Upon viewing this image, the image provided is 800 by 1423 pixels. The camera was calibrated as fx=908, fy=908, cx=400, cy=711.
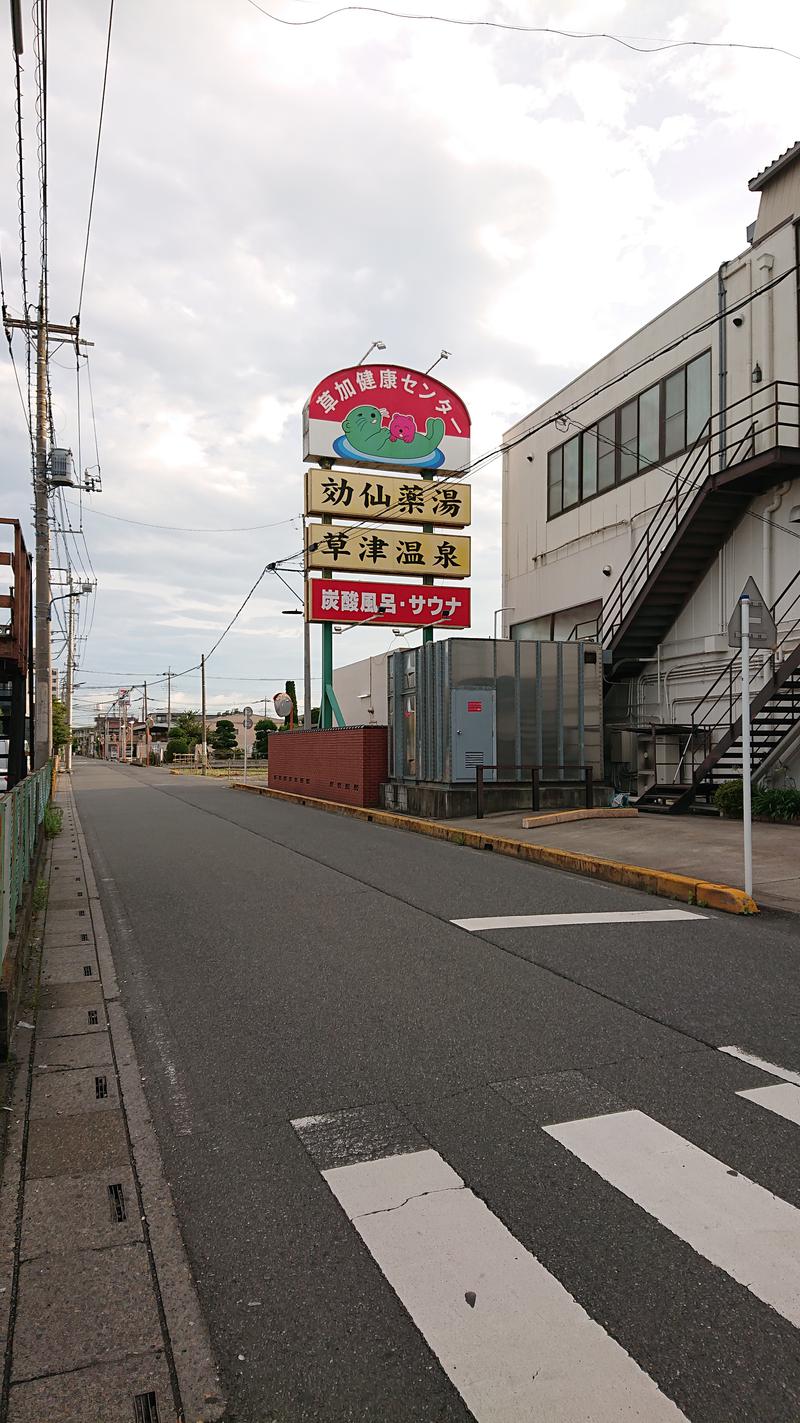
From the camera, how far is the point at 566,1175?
3.38m

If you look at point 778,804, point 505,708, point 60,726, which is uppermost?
point 60,726

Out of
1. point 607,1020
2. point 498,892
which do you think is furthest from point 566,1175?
point 498,892

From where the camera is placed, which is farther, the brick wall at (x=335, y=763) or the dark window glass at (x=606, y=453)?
the dark window glass at (x=606, y=453)

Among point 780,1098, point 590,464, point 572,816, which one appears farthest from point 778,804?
point 590,464

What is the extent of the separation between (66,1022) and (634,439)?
1914cm

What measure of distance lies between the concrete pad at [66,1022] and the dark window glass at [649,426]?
18.0m

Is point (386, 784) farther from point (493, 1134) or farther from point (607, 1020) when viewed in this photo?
point (493, 1134)

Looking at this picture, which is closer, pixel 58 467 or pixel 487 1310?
pixel 487 1310

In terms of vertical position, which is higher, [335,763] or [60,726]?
[60,726]

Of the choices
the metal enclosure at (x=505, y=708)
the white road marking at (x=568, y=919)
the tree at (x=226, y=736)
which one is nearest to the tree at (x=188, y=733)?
the tree at (x=226, y=736)

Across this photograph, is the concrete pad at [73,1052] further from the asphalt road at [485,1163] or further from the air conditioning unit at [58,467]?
the air conditioning unit at [58,467]

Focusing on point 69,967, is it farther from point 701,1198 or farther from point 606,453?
point 606,453

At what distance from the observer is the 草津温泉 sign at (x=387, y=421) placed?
25.8 meters

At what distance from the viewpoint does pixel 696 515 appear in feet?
55.2
